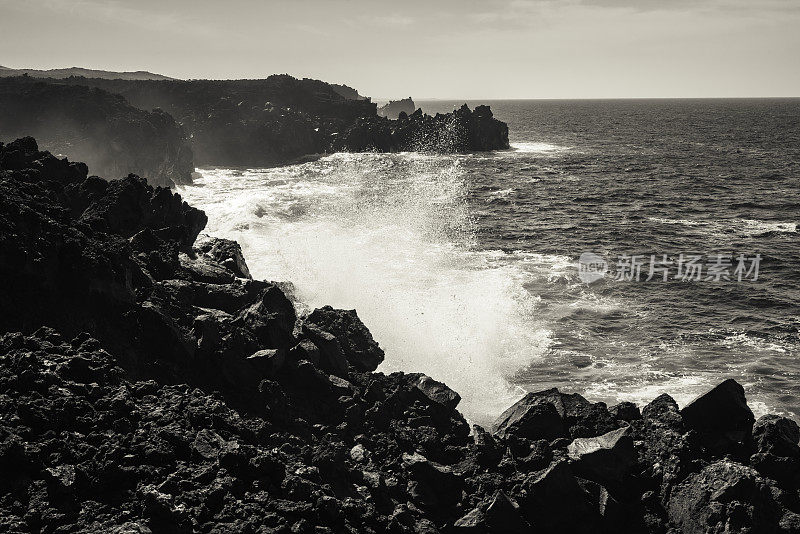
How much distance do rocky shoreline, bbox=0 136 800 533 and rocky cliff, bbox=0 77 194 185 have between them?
47820 millimetres

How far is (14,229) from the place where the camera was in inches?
750

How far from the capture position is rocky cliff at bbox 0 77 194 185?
66.4m

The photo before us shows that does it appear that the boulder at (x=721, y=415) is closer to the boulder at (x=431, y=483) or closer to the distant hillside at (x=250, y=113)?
the boulder at (x=431, y=483)

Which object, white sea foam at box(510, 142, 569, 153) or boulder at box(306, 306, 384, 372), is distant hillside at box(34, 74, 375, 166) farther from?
boulder at box(306, 306, 384, 372)

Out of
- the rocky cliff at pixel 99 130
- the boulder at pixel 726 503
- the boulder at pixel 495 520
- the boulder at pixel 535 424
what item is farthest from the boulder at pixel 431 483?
the rocky cliff at pixel 99 130

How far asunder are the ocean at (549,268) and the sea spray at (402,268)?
5.7 inches

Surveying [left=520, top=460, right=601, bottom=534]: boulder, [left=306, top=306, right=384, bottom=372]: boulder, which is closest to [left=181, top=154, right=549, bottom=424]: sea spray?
[left=306, top=306, right=384, bottom=372]: boulder

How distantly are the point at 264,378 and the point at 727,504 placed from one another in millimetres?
13535

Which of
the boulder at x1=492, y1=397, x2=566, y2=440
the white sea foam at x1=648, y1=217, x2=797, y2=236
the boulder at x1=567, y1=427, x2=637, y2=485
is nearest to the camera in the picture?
the boulder at x1=567, y1=427, x2=637, y2=485

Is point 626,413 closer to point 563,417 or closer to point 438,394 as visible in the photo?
point 563,417

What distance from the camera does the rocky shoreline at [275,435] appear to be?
12.6m

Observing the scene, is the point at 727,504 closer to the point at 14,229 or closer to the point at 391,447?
the point at 391,447

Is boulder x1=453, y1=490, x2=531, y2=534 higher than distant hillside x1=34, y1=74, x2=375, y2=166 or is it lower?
lower

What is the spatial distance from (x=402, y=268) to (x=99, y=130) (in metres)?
49.2
